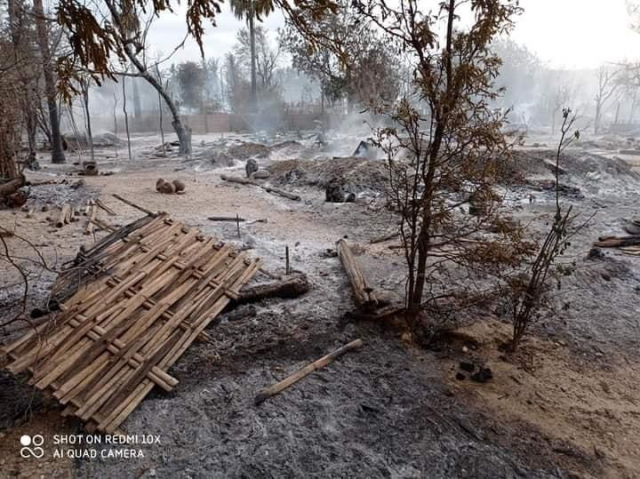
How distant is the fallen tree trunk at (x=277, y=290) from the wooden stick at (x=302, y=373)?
104cm

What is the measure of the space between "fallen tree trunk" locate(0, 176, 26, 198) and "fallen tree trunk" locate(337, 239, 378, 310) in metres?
6.51

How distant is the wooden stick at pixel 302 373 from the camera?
2896 millimetres

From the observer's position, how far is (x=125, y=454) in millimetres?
2459

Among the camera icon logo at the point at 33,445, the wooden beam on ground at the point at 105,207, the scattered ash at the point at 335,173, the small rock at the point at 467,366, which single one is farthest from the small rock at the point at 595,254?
the wooden beam on ground at the point at 105,207

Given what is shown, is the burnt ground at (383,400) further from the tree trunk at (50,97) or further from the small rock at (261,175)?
the tree trunk at (50,97)

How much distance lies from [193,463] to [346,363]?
1.35 metres

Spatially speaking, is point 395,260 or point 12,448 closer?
point 12,448

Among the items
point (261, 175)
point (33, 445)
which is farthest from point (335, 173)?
point (33, 445)

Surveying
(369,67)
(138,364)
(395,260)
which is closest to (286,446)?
(138,364)

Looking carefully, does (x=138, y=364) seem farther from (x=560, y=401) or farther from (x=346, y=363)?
(x=560, y=401)

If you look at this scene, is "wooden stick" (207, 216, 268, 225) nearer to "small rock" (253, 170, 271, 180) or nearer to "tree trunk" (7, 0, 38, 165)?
"small rock" (253, 170, 271, 180)

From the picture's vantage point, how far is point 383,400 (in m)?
2.94

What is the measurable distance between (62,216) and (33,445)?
5511mm

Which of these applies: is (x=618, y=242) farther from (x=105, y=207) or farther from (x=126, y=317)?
(x=105, y=207)
